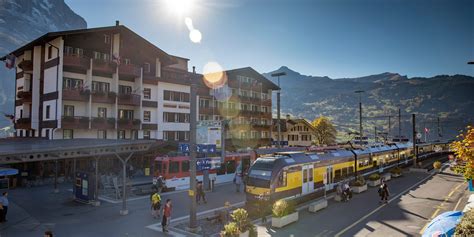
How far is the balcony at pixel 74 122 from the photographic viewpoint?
31.7 metres

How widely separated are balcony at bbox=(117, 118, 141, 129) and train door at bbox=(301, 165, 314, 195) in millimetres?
22843

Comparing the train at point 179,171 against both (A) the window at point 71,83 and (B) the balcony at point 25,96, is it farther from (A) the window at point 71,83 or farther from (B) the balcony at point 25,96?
(B) the balcony at point 25,96

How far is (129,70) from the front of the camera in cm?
3691

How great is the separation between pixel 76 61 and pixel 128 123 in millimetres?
8681

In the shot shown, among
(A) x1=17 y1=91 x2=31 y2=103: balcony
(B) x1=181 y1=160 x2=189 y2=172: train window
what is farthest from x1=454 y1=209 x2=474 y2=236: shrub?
(A) x1=17 y1=91 x2=31 y2=103: balcony

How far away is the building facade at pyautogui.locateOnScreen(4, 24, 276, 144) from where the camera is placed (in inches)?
1292

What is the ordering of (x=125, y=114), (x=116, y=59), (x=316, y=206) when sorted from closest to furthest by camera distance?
(x=316, y=206), (x=116, y=59), (x=125, y=114)

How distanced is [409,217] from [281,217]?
315 inches

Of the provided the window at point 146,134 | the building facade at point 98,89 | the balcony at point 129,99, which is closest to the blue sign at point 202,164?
the building facade at point 98,89

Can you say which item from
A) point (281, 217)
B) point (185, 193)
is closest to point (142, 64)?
point (185, 193)

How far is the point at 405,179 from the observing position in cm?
3412

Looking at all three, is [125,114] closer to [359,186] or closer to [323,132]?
[359,186]

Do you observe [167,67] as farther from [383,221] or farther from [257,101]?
[383,221]

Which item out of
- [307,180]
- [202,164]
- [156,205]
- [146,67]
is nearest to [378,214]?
[307,180]
